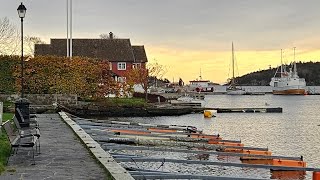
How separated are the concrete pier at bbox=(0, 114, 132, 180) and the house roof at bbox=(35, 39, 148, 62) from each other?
67594 millimetres

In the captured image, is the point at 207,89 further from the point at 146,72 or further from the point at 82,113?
the point at 82,113

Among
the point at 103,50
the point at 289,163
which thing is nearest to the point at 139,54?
the point at 103,50

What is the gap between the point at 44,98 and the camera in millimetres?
45250

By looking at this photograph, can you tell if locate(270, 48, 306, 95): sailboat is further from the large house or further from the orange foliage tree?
the orange foliage tree

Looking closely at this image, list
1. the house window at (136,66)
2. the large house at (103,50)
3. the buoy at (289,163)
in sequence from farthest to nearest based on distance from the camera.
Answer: the house window at (136,66) < the large house at (103,50) < the buoy at (289,163)

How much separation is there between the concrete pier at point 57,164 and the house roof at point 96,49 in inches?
2661

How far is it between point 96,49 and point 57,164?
73.8m

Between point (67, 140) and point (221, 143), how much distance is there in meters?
9.12

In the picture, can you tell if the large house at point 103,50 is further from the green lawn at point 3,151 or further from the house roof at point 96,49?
the green lawn at point 3,151

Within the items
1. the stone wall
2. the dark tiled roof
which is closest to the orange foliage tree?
the stone wall

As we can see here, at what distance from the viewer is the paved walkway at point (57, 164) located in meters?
11.9

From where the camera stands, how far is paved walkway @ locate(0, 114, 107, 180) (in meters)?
11.9

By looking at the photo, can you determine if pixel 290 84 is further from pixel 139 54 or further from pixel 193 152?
pixel 193 152

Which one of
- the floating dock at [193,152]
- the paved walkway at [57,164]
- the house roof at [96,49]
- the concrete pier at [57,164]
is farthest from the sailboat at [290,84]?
the paved walkway at [57,164]
